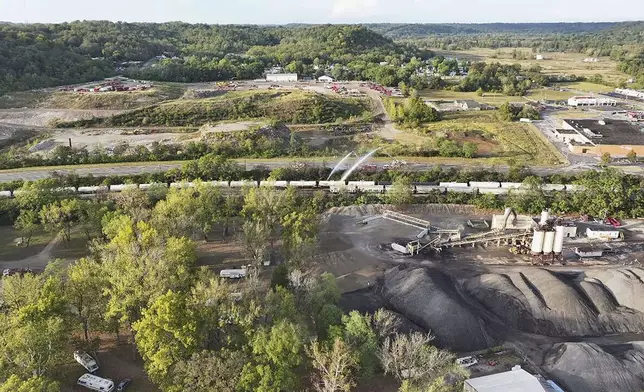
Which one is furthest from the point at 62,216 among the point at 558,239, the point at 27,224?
the point at 558,239

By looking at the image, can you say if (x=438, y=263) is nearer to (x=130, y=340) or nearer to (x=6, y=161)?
(x=130, y=340)

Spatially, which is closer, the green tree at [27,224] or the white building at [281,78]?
the green tree at [27,224]

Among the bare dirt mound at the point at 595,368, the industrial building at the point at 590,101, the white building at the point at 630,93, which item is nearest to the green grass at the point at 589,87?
the white building at the point at 630,93

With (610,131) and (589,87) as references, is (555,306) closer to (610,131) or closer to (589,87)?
(610,131)

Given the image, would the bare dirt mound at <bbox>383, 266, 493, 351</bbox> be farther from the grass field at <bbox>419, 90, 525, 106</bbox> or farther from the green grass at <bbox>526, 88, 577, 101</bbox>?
the green grass at <bbox>526, 88, 577, 101</bbox>

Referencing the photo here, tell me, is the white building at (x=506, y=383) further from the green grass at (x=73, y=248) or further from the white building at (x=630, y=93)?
the white building at (x=630, y=93)
